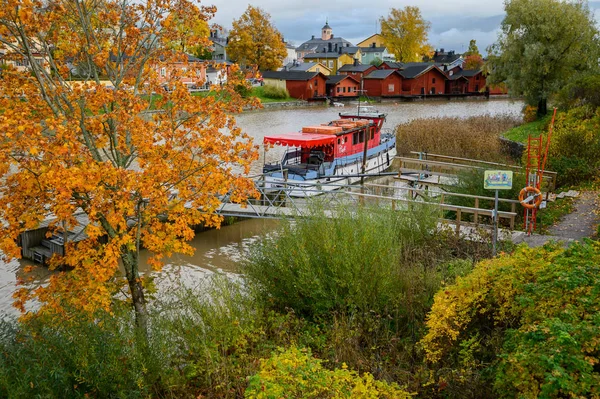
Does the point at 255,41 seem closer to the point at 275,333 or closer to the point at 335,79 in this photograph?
the point at 335,79

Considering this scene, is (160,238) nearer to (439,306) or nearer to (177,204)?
(177,204)

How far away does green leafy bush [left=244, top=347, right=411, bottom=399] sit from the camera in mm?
5020

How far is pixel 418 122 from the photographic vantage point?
32.1m

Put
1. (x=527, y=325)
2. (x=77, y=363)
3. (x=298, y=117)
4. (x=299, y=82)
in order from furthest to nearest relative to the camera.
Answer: (x=299, y=82)
(x=298, y=117)
(x=77, y=363)
(x=527, y=325)

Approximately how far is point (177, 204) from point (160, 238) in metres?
0.55

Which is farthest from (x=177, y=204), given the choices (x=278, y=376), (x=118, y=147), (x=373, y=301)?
(x=278, y=376)

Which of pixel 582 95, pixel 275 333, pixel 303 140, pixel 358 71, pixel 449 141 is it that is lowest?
pixel 275 333

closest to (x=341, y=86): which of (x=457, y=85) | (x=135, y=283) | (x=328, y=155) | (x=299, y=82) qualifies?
(x=299, y=82)

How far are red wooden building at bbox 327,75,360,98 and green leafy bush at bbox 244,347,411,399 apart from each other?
64.8 meters

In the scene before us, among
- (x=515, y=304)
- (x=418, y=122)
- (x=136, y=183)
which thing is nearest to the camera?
(x=515, y=304)

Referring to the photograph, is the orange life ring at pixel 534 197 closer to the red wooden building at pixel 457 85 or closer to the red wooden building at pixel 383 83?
the red wooden building at pixel 383 83

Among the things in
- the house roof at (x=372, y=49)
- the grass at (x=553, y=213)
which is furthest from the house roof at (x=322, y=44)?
the grass at (x=553, y=213)

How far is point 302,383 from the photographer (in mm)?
5035

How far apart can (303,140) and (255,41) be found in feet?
185
